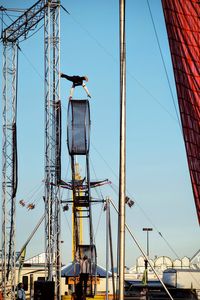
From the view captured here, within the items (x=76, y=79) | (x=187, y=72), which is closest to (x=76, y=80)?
(x=76, y=79)

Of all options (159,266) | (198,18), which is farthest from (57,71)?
(159,266)

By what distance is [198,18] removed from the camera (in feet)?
64.1

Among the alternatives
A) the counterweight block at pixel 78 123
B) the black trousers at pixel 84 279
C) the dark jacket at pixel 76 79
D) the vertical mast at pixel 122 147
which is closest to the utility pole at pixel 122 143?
the vertical mast at pixel 122 147

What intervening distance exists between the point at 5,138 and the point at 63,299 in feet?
32.2

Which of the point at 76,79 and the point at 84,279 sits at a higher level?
the point at 76,79

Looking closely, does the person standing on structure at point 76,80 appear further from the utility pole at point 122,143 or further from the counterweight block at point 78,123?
the utility pole at point 122,143

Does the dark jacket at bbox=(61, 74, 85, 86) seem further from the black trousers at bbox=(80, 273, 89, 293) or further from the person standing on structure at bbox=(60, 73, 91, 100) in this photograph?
the black trousers at bbox=(80, 273, 89, 293)

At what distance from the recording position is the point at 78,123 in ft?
122

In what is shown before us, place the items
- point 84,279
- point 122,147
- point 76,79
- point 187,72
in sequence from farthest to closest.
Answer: point 76,79, point 84,279, point 187,72, point 122,147

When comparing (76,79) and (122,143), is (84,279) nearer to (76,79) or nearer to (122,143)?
(76,79)

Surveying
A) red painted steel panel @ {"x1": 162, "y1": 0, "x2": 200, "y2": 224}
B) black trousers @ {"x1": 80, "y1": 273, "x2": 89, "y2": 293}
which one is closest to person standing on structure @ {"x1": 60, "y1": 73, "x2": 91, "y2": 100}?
black trousers @ {"x1": 80, "y1": 273, "x2": 89, "y2": 293}

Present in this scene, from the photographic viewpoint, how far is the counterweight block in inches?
1468

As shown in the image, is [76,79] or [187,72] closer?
[187,72]

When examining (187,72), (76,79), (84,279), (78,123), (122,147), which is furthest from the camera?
(76,79)
